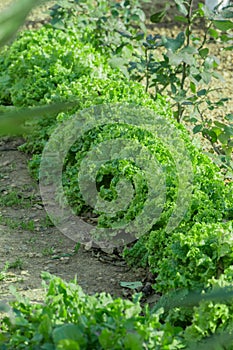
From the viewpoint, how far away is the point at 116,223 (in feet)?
13.2

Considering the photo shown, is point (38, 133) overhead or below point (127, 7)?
below

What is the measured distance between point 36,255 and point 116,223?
47 centimetres

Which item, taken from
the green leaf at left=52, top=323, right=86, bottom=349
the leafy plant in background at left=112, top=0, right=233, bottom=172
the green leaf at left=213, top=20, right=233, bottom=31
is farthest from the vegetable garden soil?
the green leaf at left=213, top=20, right=233, bottom=31

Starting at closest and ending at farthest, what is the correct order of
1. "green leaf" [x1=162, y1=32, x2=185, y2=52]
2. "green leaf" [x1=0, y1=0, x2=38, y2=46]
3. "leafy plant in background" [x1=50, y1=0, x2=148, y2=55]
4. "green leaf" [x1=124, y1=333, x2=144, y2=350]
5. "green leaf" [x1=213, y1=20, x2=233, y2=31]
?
"green leaf" [x1=0, y1=0, x2=38, y2=46] < "green leaf" [x1=124, y1=333, x2=144, y2=350] < "green leaf" [x1=213, y1=20, x2=233, y2=31] < "green leaf" [x1=162, y1=32, x2=185, y2=52] < "leafy plant in background" [x1=50, y1=0, x2=148, y2=55]

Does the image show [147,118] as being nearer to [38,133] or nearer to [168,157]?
[168,157]

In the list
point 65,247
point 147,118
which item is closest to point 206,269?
point 65,247

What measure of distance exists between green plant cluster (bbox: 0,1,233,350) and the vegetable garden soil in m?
0.16

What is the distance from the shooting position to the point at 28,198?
4738 mm

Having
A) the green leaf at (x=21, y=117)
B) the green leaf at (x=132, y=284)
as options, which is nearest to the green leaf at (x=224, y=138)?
the green leaf at (x=132, y=284)

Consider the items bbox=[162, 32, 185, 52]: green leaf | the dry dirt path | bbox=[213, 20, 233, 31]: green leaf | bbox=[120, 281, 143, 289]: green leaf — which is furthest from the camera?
bbox=[162, 32, 185, 52]: green leaf

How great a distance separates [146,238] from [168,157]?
49cm

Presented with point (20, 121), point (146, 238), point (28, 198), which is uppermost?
point (20, 121)

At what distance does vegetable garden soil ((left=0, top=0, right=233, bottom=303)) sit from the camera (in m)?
3.71

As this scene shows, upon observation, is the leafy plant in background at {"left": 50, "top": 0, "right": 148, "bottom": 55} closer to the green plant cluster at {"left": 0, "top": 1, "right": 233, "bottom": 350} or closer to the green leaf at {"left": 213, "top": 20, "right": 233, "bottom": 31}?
the green plant cluster at {"left": 0, "top": 1, "right": 233, "bottom": 350}
